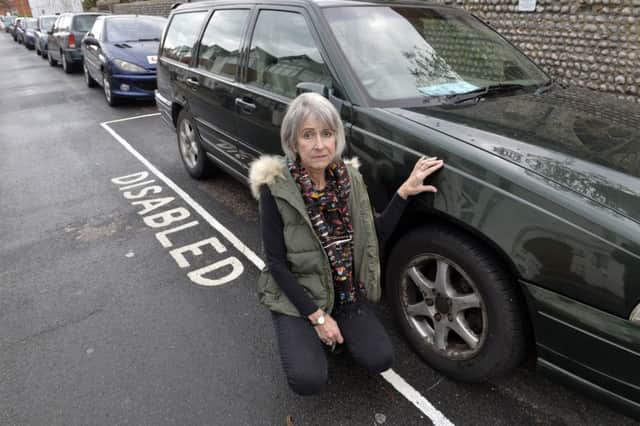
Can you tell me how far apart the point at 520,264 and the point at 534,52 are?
7166 mm

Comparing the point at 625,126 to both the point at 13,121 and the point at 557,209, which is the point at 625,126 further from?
the point at 13,121

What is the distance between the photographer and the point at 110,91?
8750 mm

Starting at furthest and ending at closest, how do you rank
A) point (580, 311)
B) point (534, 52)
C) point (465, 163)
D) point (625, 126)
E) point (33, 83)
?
point (33, 83) → point (534, 52) → point (625, 126) → point (465, 163) → point (580, 311)

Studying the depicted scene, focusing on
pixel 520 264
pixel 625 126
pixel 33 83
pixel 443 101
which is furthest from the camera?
pixel 33 83

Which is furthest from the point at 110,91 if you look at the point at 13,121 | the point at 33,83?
the point at 33,83

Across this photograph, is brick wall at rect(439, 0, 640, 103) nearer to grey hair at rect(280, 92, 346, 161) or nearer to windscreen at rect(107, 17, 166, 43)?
grey hair at rect(280, 92, 346, 161)

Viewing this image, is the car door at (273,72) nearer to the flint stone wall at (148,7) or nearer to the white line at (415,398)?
the white line at (415,398)

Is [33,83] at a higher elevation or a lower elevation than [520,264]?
lower

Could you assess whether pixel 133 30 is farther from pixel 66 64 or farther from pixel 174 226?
pixel 174 226

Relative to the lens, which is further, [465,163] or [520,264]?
[465,163]

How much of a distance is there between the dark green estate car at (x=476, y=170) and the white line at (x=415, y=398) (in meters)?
0.18

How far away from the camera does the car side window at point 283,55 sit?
271 centimetres

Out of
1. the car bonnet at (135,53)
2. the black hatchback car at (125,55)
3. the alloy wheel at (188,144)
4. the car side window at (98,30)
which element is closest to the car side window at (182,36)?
the alloy wheel at (188,144)

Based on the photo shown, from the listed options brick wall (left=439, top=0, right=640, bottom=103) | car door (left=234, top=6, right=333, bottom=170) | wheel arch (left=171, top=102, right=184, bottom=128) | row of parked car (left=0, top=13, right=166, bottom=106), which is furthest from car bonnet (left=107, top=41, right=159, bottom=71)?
brick wall (left=439, top=0, right=640, bottom=103)
